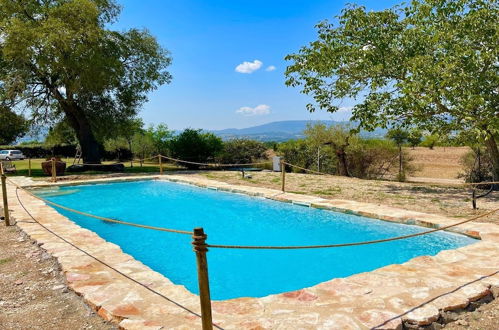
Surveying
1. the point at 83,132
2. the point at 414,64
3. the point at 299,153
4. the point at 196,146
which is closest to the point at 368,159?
the point at 299,153

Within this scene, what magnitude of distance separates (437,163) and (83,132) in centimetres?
1960

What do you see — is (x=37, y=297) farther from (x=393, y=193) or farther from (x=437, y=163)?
(x=437, y=163)

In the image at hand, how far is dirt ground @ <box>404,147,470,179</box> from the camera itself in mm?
16737

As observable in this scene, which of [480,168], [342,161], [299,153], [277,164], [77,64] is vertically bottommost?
[480,168]

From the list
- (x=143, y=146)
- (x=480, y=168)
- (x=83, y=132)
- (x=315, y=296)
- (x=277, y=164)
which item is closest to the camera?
(x=315, y=296)

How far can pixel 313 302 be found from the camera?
349 centimetres

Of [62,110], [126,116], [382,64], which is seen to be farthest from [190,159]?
[382,64]

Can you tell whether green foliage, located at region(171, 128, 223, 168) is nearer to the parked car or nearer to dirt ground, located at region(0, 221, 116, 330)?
dirt ground, located at region(0, 221, 116, 330)

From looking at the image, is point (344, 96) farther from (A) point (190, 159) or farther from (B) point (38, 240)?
(A) point (190, 159)

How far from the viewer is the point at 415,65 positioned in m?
8.82

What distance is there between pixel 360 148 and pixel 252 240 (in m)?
9.41

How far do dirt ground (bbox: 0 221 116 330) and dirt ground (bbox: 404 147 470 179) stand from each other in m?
14.5

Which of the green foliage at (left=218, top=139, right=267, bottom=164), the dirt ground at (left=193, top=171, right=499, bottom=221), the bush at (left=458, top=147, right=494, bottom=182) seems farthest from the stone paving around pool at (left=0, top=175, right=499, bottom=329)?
the green foliage at (left=218, top=139, right=267, bottom=164)

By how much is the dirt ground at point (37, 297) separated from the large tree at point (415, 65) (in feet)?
27.0
